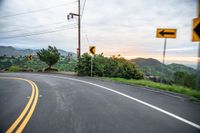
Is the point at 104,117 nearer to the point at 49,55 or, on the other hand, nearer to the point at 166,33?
the point at 166,33

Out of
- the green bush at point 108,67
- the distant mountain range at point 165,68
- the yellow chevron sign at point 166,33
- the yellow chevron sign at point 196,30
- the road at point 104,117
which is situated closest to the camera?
the road at point 104,117

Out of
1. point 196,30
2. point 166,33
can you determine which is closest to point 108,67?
point 166,33

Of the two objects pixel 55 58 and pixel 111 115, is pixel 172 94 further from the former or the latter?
pixel 55 58

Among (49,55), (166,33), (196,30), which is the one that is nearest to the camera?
(196,30)

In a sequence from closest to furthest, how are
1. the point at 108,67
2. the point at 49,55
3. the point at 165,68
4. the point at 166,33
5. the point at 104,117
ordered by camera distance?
the point at 104,117 < the point at 166,33 < the point at 165,68 < the point at 108,67 < the point at 49,55

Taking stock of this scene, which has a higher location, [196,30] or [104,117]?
[196,30]

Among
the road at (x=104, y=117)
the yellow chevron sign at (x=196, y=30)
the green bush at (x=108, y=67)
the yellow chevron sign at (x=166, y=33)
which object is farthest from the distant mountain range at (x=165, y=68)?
the road at (x=104, y=117)

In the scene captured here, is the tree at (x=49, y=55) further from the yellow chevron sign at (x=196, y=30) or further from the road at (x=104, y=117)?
the yellow chevron sign at (x=196, y=30)

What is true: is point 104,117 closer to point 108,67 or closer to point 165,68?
point 165,68

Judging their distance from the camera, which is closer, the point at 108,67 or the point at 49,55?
the point at 108,67

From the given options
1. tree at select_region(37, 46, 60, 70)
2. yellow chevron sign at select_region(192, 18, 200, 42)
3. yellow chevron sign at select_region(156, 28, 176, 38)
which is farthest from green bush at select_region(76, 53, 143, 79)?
yellow chevron sign at select_region(192, 18, 200, 42)

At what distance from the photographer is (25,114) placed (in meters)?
5.99

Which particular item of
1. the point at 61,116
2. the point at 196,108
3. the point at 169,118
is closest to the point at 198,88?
the point at 196,108

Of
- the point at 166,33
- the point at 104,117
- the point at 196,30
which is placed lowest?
the point at 104,117
